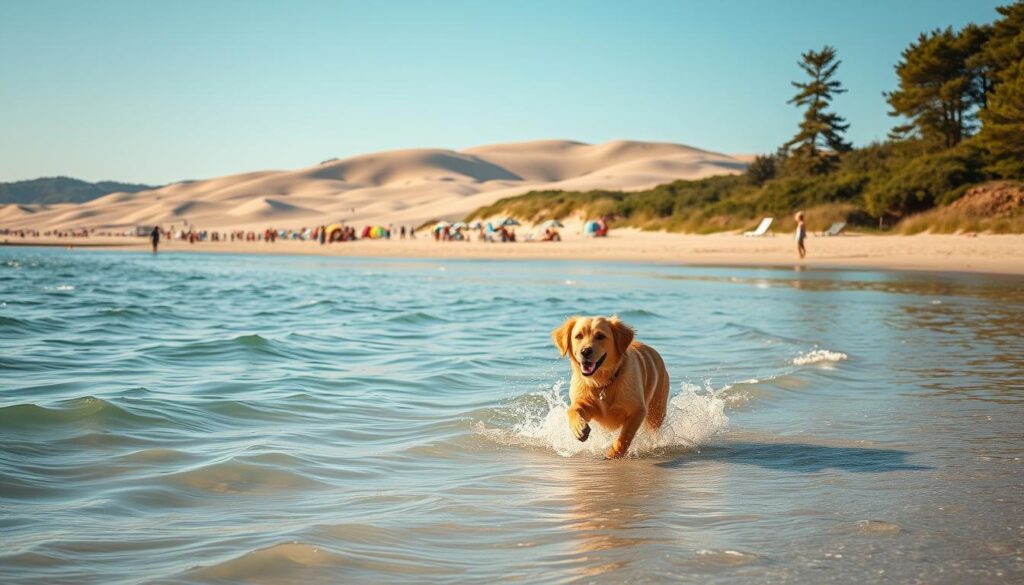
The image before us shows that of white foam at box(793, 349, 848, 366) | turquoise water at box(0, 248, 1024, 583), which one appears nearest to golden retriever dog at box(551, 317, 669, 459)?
turquoise water at box(0, 248, 1024, 583)

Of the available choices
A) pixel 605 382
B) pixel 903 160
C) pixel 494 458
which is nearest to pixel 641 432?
pixel 605 382

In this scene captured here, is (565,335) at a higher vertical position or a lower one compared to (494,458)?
higher

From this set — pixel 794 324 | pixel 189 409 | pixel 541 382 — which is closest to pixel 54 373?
pixel 189 409

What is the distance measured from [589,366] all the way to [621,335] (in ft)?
1.05

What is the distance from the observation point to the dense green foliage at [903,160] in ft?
101

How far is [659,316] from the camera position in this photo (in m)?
13.6

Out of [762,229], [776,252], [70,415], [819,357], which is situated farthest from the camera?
[762,229]

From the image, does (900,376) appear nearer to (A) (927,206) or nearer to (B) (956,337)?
(B) (956,337)

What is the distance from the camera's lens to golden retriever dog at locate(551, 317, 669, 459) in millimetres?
5445

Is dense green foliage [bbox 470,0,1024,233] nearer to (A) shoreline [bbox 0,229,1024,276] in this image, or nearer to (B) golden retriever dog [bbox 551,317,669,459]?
(A) shoreline [bbox 0,229,1024,276]

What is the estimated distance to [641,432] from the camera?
601 cm

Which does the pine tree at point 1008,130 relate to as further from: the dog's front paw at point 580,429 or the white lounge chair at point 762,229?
the dog's front paw at point 580,429

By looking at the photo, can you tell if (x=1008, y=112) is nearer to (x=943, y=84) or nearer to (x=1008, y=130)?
(x=1008, y=130)

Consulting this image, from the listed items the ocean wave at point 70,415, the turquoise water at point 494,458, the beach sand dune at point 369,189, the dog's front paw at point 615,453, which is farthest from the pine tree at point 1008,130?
the beach sand dune at point 369,189
